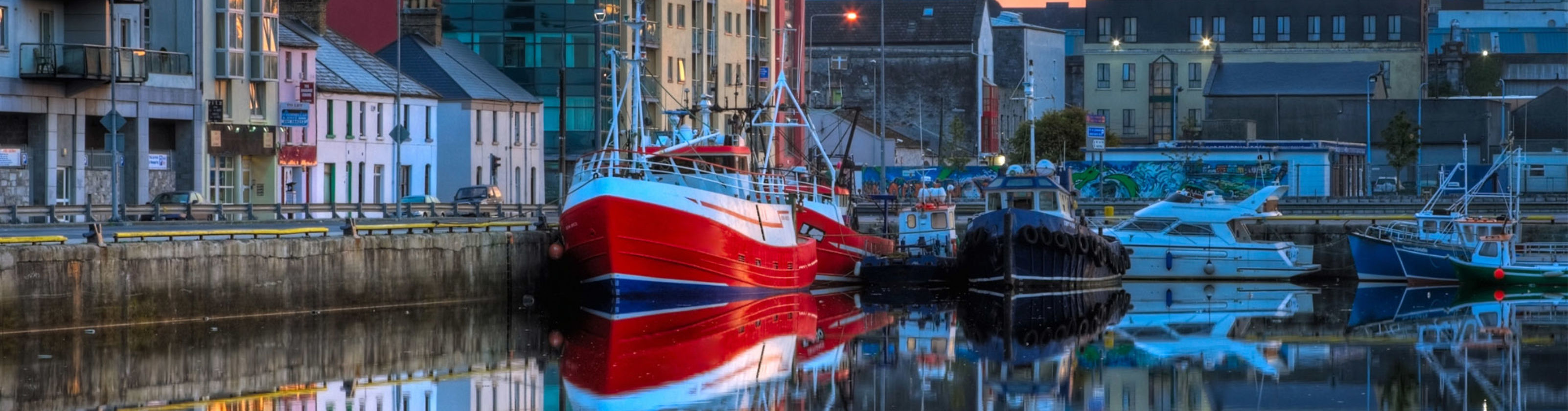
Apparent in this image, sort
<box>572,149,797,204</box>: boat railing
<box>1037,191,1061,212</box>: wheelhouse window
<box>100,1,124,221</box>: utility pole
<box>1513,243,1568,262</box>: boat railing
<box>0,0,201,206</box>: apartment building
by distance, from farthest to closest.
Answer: <box>0,0,201,206</box>: apartment building
<box>1513,243,1568,262</box>: boat railing
<box>1037,191,1061,212</box>: wheelhouse window
<box>100,1,124,221</box>: utility pole
<box>572,149,797,204</box>: boat railing

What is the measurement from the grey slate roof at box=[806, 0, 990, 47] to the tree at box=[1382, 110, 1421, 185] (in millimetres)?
26835

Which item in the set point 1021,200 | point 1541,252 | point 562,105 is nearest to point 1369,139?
point 1541,252

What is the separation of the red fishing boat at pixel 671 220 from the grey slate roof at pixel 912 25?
254ft

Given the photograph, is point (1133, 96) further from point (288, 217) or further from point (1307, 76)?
point (288, 217)

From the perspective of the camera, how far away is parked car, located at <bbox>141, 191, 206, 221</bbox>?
155ft

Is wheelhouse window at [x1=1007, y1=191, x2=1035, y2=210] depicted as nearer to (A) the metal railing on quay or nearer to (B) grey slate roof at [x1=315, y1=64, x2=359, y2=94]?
(A) the metal railing on quay

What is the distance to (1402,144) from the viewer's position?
328 ft

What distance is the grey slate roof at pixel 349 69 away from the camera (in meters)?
68.7

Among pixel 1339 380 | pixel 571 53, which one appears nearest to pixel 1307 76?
pixel 571 53

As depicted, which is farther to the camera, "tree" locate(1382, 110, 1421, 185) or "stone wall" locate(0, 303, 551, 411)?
"tree" locate(1382, 110, 1421, 185)

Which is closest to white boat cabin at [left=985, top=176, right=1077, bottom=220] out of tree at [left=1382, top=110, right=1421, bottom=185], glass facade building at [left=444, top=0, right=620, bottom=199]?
glass facade building at [left=444, top=0, right=620, bottom=199]

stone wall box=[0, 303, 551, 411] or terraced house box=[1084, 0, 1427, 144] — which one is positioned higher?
terraced house box=[1084, 0, 1427, 144]

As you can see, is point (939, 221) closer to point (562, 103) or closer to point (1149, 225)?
point (1149, 225)

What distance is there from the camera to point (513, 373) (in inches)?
1152
